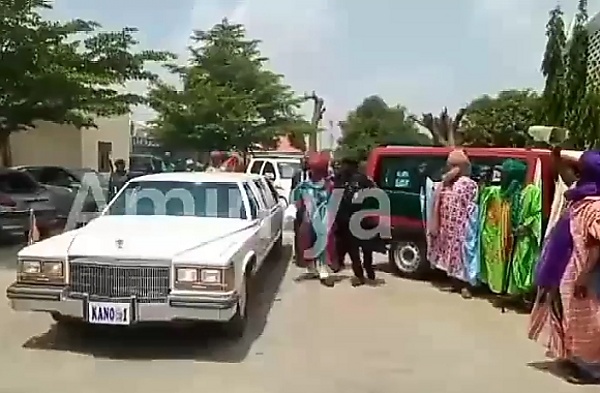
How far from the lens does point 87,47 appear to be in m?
18.7

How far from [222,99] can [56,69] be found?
46.6ft

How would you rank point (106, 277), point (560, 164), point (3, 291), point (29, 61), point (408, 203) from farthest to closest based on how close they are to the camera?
point (29, 61) < point (408, 203) < point (3, 291) < point (560, 164) < point (106, 277)

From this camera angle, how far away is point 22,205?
14.4 metres

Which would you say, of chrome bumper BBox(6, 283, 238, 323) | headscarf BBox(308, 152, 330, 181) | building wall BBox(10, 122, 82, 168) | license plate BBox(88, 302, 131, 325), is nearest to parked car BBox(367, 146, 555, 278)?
headscarf BBox(308, 152, 330, 181)

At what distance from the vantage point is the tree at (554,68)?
1662 centimetres

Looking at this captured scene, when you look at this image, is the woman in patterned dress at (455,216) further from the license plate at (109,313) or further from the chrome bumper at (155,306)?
the license plate at (109,313)

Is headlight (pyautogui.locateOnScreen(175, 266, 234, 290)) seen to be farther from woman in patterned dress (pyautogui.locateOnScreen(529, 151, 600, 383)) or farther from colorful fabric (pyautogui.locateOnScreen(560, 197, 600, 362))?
colorful fabric (pyautogui.locateOnScreen(560, 197, 600, 362))

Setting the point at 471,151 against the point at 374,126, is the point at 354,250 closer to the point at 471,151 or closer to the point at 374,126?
the point at 471,151

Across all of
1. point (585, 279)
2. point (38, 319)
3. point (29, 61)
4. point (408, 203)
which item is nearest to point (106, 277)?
A: point (38, 319)

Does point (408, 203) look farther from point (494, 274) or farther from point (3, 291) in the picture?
point (3, 291)

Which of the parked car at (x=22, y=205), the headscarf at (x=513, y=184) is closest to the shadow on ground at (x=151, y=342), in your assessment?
the headscarf at (x=513, y=184)

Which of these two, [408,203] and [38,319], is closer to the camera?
[38,319]

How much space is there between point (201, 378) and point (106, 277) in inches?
49.4

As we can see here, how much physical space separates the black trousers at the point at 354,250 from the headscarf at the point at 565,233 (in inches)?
170
